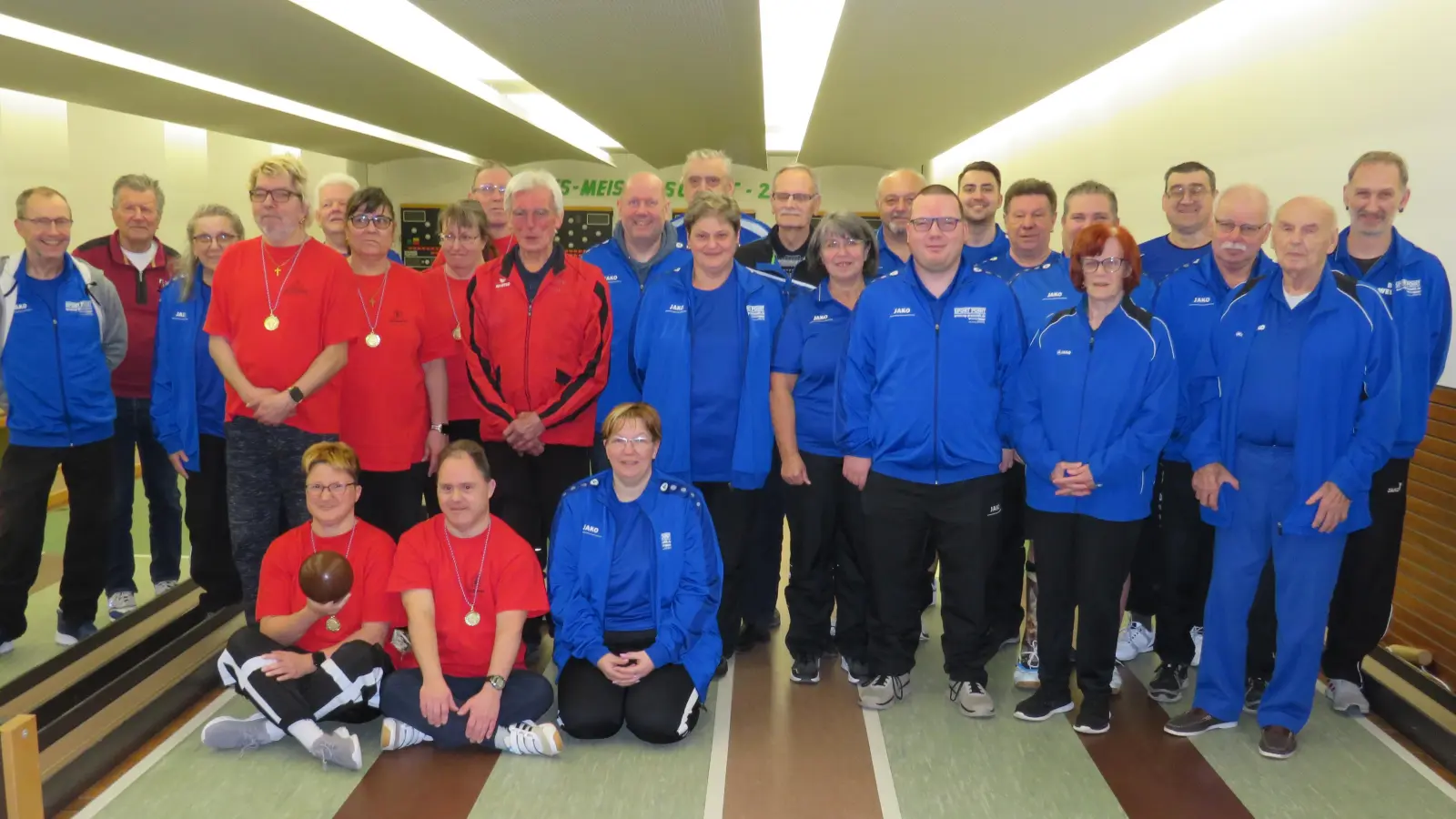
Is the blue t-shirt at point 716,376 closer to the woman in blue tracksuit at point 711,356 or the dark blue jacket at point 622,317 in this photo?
the woman in blue tracksuit at point 711,356

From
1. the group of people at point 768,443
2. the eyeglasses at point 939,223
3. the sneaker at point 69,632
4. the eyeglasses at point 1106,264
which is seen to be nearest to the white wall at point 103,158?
the sneaker at point 69,632

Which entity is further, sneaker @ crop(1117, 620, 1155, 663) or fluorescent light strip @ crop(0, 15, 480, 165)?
fluorescent light strip @ crop(0, 15, 480, 165)

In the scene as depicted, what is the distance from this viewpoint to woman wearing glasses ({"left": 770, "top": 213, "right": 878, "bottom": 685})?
11.9ft

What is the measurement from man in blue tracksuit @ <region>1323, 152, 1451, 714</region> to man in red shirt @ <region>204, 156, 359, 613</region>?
11.8 ft

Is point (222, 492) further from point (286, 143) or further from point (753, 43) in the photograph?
point (286, 143)

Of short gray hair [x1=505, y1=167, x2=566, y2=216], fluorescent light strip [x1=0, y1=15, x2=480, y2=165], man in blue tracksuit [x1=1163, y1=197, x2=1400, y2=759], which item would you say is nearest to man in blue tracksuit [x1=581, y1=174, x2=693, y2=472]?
short gray hair [x1=505, y1=167, x2=566, y2=216]

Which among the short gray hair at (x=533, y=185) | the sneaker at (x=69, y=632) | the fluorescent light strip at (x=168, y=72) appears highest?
the fluorescent light strip at (x=168, y=72)

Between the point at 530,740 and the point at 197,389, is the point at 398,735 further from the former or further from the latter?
the point at 197,389

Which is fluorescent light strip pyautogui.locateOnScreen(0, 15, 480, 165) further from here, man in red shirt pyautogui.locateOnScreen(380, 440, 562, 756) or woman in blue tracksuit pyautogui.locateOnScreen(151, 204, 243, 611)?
man in red shirt pyautogui.locateOnScreen(380, 440, 562, 756)

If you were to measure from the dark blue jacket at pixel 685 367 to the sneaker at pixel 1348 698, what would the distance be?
2.22 metres

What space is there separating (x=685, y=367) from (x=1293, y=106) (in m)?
3.43

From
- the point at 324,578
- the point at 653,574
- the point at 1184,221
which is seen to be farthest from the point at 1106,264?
the point at 324,578

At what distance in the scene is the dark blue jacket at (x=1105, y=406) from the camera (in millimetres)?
3176

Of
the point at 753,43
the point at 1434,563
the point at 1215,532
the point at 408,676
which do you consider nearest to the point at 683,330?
the point at 408,676
